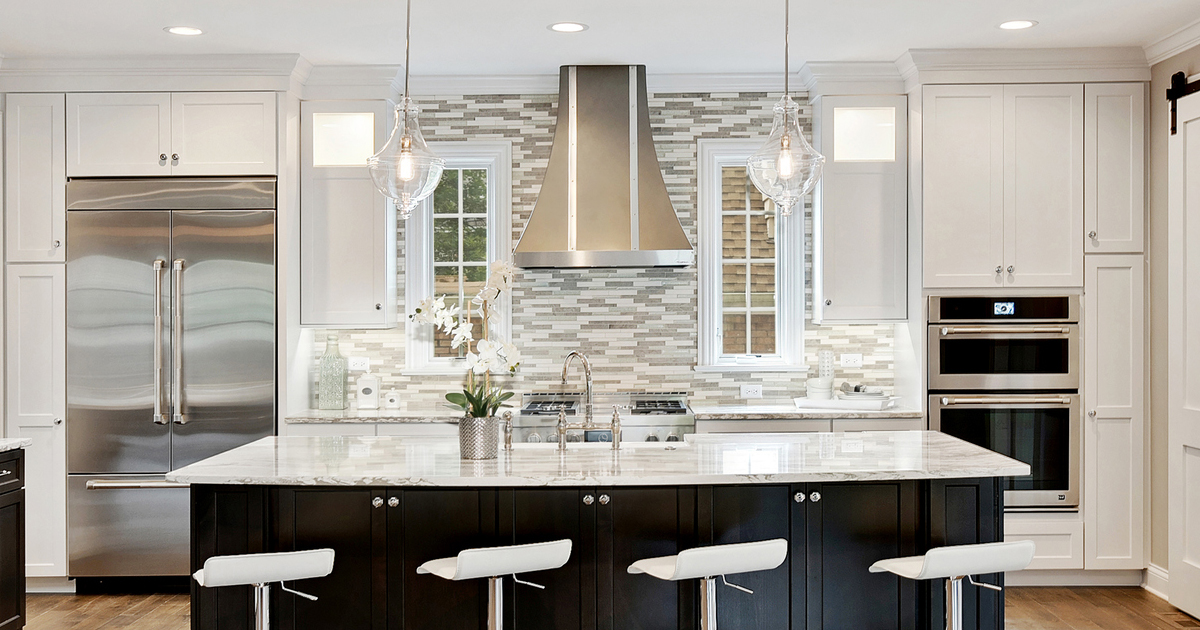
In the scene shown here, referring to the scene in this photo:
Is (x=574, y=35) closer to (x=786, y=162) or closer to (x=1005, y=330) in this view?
(x=786, y=162)

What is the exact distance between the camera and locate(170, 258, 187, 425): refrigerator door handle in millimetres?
4309

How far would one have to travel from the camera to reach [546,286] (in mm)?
4988

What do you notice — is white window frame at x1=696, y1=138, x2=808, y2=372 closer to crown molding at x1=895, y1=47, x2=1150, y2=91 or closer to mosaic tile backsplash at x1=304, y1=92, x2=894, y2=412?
mosaic tile backsplash at x1=304, y1=92, x2=894, y2=412

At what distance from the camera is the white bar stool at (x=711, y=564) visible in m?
2.42

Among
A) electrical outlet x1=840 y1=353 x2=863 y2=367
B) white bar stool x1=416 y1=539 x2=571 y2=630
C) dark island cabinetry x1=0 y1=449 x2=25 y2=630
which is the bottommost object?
dark island cabinetry x1=0 y1=449 x2=25 y2=630

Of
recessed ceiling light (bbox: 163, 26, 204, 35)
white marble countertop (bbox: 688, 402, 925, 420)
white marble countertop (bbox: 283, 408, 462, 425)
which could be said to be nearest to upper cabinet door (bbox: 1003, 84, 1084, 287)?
white marble countertop (bbox: 688, 402, 925, 420)

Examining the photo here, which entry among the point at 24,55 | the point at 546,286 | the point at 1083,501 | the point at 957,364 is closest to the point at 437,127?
the point at 546,286

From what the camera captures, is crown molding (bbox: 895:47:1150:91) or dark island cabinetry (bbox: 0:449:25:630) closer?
dark island cabinetry (bbox: 0:449:25:630)

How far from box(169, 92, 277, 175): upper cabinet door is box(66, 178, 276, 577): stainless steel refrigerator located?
13 centimetres

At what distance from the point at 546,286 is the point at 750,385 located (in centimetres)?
133

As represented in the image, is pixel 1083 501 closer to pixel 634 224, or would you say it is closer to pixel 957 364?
pixel 957 364

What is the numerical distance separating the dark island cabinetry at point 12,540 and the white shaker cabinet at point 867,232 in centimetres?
390

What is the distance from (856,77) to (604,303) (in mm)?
1877

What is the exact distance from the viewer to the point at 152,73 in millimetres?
4398
